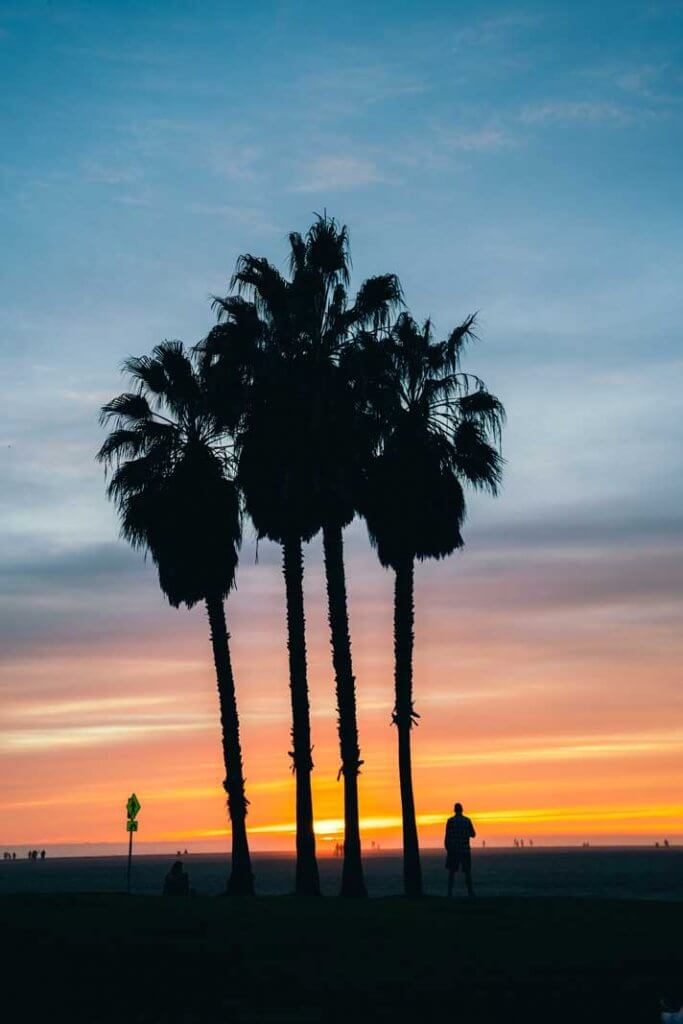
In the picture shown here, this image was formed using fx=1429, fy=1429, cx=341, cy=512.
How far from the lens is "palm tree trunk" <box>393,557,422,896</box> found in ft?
130

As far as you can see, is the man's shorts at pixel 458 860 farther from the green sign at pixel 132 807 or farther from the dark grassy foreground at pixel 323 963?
the green sign at pixel 132 807

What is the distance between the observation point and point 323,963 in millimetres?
21125

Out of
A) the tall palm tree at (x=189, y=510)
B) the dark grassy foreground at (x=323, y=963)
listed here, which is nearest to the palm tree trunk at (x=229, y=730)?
the tall palm tree at (x=189, y=510)

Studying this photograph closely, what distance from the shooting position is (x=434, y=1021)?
1811 centimetres

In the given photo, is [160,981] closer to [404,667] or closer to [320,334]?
[404,667]

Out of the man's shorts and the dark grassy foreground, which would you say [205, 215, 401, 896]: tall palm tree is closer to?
the man's shorts

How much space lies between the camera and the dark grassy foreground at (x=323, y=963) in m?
18.6

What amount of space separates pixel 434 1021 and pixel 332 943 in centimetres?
481

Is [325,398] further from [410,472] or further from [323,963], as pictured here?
[323,963]

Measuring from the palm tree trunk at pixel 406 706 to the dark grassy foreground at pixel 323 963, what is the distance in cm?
1261

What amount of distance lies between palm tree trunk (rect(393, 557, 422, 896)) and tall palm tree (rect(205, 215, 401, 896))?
1360 mm

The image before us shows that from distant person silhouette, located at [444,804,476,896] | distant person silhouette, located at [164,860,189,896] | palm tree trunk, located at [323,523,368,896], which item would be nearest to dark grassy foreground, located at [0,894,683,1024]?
distant person silhouette, located at [444,804,476,896]

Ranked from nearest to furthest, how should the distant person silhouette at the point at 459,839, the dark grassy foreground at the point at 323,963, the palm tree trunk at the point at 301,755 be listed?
1. the dark grassy foreground at the point at 323,963
2. the distant person silhouette at the point at 459,839
3. the palm tree trunk at the point at 301,755

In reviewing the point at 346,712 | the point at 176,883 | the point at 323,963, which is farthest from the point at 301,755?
the point at 323,963
